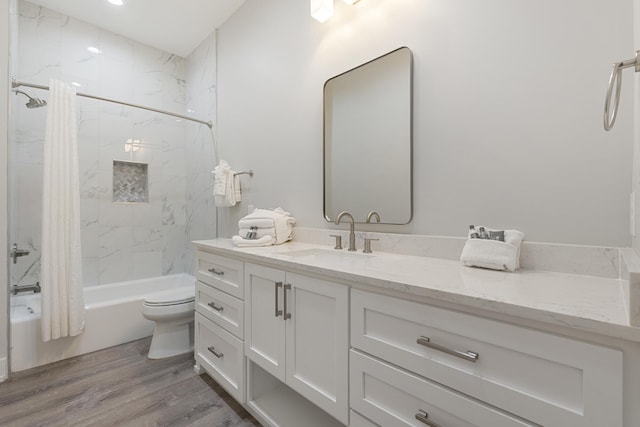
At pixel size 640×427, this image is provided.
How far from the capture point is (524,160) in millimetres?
1062

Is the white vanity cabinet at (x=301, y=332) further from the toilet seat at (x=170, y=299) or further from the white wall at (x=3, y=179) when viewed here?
the white wall at (x=3, y=179)

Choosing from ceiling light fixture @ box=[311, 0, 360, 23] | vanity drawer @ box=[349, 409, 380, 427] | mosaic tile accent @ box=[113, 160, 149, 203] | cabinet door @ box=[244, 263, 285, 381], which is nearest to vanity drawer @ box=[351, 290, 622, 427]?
vanity drawer @ box=[349, 409, 380, 427]

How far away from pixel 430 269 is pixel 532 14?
1015 millimetres

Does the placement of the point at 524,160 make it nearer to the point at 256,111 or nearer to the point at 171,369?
the point at 256,111

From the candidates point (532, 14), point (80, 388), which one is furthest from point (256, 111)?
point (80, 388)

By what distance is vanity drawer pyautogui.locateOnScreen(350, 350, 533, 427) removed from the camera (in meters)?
0.69

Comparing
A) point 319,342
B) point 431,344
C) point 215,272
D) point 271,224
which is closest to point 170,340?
point 215,272

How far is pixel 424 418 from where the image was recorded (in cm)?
78

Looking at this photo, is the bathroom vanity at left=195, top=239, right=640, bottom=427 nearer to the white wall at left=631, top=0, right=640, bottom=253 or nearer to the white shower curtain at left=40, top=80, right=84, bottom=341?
the white wall at left=631, top=0, right=640, bottom=253

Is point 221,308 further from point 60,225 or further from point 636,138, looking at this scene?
point 636,138

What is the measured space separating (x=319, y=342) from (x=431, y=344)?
1.52 ft

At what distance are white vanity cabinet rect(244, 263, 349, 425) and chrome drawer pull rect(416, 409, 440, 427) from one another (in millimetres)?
262

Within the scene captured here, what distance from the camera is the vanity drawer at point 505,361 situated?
55 centimetres

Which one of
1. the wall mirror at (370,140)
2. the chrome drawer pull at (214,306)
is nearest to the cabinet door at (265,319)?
the chrome drawer pull at (214,306)
